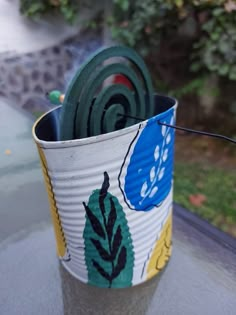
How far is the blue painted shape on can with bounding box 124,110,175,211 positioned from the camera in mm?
670

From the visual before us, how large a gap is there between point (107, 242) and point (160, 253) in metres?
0.17

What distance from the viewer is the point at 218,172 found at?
2.20 m

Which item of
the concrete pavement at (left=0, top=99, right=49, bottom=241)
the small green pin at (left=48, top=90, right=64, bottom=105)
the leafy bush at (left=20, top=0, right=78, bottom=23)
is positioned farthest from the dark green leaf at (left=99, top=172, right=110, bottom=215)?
the leafy bush at (left=20, top=0, right=78, bottom=23)

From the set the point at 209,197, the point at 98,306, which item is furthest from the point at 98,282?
the point at 209,197

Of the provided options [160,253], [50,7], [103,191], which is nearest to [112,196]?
[103,191]

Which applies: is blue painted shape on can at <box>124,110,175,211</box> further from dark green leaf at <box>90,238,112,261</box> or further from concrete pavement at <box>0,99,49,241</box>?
concrete pavement at <box>0,99,49,241</box>

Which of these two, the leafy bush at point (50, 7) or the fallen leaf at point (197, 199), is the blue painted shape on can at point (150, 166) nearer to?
the fallen leaf at point (197, 199)

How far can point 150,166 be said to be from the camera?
707 mm

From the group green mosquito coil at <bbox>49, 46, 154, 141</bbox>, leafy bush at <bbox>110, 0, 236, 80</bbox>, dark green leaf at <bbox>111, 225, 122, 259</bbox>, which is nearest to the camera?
green mosquito coil at <bbox>49, 46, 154, 141</bbox>

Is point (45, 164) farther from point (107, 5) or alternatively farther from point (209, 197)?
point (107, 5)

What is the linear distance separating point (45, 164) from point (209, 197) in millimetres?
1417

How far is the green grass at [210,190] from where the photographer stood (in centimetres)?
178

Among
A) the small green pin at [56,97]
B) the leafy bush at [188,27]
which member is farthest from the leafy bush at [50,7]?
the small green pin at [56,97]

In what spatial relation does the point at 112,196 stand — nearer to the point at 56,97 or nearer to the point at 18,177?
the point at 56,97
